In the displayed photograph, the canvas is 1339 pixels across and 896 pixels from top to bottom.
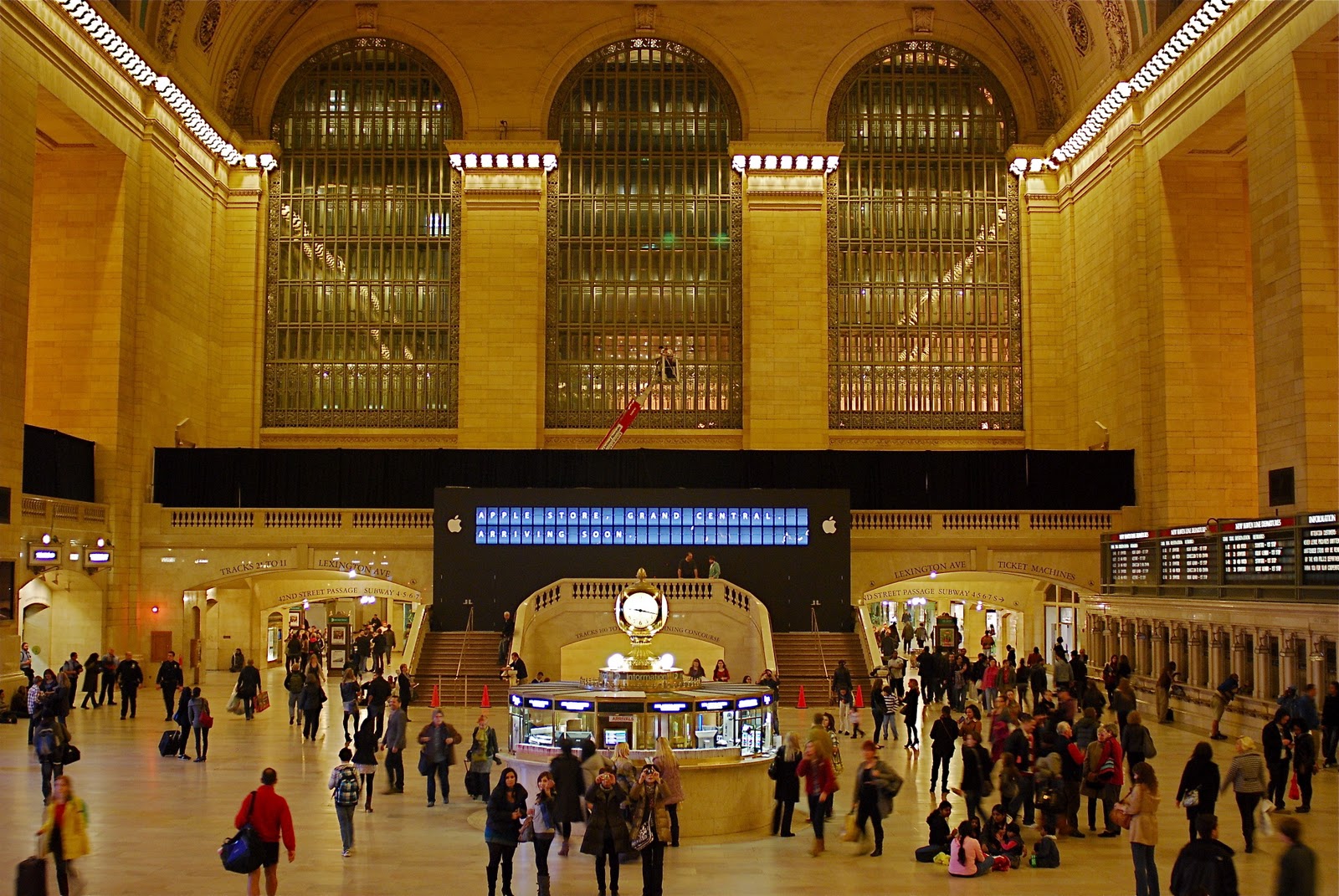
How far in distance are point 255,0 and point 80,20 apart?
9619mm

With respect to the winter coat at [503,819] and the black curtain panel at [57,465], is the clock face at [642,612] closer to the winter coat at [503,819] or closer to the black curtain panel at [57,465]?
the winter coat at [503,819]

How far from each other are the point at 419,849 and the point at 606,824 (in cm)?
289

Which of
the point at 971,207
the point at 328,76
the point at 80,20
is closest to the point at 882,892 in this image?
the point at 80,20

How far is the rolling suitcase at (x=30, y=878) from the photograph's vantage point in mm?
8680

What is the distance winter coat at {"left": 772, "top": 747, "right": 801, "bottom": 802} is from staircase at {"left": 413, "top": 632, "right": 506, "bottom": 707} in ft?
47.9

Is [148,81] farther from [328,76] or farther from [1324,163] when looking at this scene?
[1324,163]

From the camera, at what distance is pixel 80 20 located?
31.0m

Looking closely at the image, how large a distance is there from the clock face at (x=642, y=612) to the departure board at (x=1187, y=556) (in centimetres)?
1405

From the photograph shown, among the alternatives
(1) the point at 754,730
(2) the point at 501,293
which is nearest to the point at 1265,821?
(1) the point at 754,730

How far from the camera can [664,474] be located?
3844 cm

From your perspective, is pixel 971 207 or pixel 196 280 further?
pixel 971 207

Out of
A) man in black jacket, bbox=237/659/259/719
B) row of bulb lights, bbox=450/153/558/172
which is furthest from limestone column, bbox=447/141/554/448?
man in black jacket, bbox=237/659/259/719

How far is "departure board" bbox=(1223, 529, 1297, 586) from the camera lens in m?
23.4

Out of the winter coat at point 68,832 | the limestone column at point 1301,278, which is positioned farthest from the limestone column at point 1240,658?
the winter coat at point 68,832
